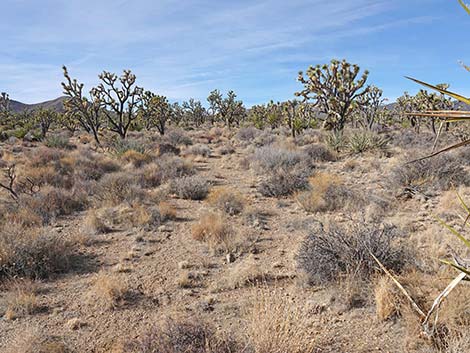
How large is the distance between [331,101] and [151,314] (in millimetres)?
13435

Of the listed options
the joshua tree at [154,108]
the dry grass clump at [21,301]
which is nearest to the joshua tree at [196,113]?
the joshua tree at [154,108]

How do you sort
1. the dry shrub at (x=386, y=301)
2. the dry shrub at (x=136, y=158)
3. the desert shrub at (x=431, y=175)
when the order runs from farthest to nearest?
→ the dry shrub at (x=136, y=158) < the desert shrub at (x=431, y=175) < the dry shrub at (x=386, y=301)

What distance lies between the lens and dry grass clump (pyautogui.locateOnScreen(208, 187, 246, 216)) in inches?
321

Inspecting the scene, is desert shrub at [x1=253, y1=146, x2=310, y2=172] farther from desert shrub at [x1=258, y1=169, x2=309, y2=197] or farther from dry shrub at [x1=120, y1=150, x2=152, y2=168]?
dry shrub at [x1=120, y1=150, x2=152, y2=168]

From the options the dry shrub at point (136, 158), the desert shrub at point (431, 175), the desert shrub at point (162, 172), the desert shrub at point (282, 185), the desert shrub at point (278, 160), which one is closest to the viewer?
the desert shrub at point (431, 175)

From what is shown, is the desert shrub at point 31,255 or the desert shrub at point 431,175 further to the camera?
the desert shrub at point 431,175

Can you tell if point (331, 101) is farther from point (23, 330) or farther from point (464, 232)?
point (23, 330)

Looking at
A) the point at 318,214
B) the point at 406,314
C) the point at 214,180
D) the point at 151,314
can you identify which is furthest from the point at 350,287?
the point at 214,180

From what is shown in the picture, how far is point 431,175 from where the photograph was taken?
8.62 metres

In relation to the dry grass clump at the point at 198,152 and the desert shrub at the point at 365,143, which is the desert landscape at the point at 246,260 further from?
the dry grass clump at the point at 198,152

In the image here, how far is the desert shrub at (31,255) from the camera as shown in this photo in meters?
5.17

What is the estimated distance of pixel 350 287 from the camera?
414 centimetres

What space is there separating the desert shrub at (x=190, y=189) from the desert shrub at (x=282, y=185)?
1703 millimetres

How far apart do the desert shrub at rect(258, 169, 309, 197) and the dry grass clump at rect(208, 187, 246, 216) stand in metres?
1.00
